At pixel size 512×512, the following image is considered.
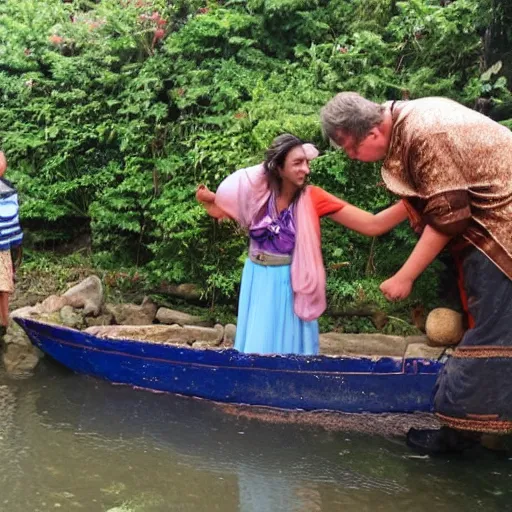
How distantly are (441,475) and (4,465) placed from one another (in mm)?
2594

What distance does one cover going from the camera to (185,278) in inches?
273

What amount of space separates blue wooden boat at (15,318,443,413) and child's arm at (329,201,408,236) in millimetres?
838

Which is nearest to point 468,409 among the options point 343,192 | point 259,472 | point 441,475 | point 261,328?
point 441,475

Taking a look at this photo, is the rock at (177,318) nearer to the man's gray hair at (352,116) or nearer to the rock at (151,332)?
the rock at (151,332)

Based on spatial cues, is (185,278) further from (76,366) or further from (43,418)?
(43,418)

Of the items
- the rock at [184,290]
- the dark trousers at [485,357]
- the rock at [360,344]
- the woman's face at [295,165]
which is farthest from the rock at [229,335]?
the dark trousers at [485,357]

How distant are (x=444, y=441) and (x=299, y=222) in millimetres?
1675

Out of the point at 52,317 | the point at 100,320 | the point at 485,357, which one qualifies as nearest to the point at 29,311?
the point at 52,317

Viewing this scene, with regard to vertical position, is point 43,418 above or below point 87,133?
below

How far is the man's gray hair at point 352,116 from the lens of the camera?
11.4 feet

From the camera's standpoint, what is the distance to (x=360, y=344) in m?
6.20

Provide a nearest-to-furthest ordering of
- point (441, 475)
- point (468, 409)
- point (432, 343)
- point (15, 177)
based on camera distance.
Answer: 1. point (468, 409)
2. point (441, 475)
3. point (432, 343)
4. point (15, 177)

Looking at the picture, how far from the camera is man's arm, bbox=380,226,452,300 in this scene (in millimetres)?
3469

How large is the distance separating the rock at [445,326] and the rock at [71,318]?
10.8 feet
